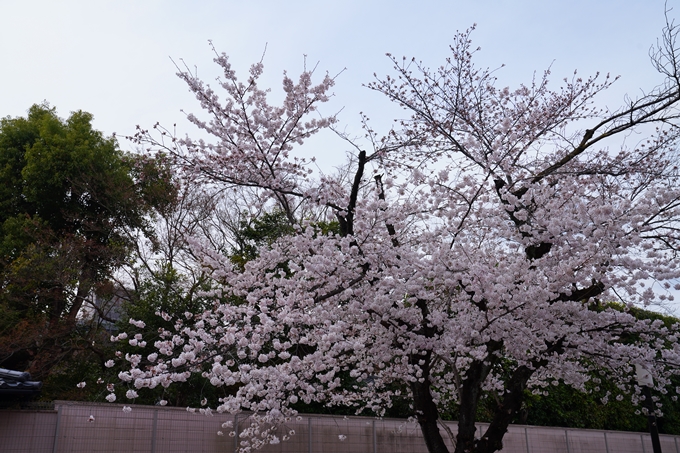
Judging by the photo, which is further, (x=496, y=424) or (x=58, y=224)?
(x=58, y=224)

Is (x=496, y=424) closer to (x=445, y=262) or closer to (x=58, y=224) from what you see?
(x=445, y=262)

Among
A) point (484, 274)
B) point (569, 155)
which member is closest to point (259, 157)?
point (484, 274)

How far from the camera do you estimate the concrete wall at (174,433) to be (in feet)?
20.8

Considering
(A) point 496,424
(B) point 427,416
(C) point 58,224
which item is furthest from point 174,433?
(C) point 58,224

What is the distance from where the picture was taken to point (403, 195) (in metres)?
7.63

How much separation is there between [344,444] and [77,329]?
645 centimetres

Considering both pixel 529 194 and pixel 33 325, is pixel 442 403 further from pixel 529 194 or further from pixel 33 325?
pixel 33 325

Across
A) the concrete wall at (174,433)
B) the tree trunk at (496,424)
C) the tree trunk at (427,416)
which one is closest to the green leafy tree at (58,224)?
the concrete wall at (174,433)

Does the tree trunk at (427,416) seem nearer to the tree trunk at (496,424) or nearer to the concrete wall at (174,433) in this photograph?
the tree trunk at (496,424)

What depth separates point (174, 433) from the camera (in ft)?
24.6

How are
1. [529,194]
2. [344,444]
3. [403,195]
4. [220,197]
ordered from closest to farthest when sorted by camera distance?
[529,194], [403,195], [344,444], [220,197]

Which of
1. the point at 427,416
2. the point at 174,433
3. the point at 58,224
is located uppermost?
the point at 58,224

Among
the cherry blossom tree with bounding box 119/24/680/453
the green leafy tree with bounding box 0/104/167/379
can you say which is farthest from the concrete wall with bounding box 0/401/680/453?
the green leafy tree with bounding box 0/104/167/379

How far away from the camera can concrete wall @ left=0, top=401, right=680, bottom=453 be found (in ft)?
20.8
